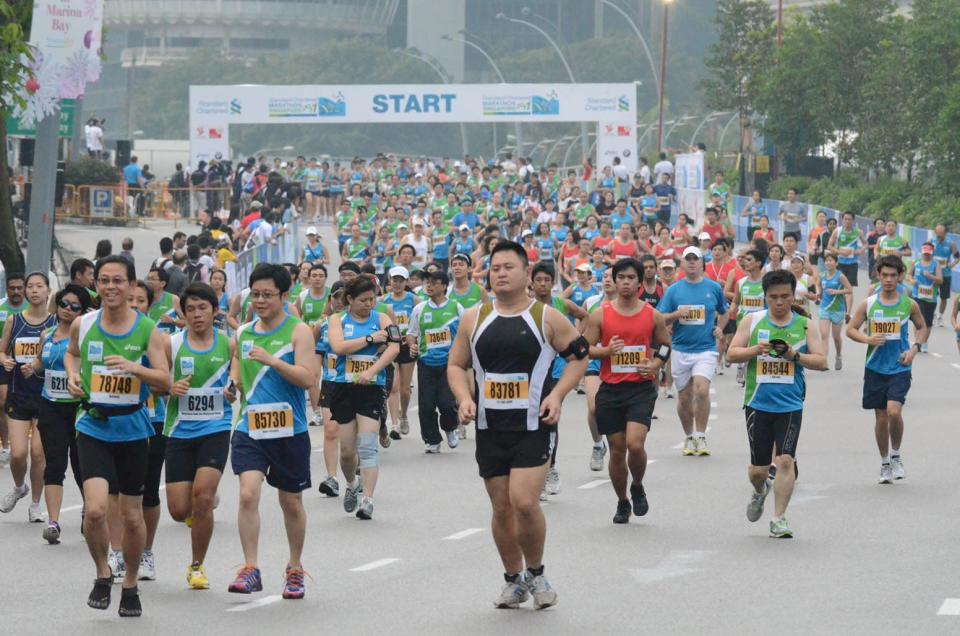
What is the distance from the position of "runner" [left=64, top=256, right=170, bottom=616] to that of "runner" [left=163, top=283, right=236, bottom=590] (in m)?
0.26

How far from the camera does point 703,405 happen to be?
54.9 ft

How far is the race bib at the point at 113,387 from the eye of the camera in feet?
32.2

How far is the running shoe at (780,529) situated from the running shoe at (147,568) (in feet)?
13.2

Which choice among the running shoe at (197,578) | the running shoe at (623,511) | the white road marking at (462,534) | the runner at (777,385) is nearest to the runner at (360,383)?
the white road marking at (462,534)

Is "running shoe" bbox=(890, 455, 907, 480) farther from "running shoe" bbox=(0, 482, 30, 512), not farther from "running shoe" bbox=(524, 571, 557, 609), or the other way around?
"running shoe" bbox=(0, 482, 30, 512)

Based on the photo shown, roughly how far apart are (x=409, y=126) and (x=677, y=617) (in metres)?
115

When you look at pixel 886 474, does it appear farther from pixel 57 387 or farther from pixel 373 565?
pixel 57 387

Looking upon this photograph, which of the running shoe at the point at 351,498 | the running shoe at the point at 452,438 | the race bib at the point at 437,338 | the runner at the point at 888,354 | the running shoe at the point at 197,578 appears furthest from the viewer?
the running shoe at the point at 452,438

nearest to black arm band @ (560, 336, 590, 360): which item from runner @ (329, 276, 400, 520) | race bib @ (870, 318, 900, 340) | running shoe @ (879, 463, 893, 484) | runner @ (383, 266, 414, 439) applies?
runner @ (329, 276, 400, 520)

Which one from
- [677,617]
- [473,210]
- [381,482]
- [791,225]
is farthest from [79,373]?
[791,225]

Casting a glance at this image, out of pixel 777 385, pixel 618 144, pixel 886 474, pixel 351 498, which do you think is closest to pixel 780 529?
pixel 777 385

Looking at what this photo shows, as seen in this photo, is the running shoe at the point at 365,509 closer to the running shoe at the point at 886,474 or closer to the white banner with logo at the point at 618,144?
the running shoe at the point at 886,474

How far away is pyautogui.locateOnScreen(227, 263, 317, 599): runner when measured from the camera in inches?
394

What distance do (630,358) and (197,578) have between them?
3756 mm
